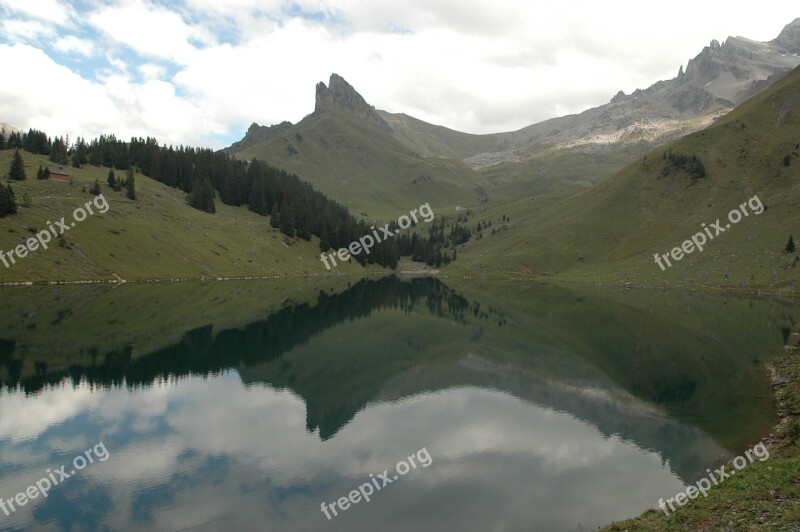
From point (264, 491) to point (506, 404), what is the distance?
26926mm

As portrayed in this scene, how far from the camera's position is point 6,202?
102062mm

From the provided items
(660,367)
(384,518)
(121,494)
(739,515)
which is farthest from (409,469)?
(660,367)

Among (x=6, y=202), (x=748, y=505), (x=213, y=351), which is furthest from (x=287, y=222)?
(x=748, y=505)

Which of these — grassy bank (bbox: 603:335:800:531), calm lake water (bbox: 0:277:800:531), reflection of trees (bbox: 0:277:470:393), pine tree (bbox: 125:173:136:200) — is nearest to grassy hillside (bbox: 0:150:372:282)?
pine tree (bbox: 125:173:136:200)

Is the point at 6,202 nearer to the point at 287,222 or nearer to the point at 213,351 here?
the point at 213,351

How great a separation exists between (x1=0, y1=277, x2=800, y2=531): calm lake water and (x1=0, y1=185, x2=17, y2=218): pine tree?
89.9ft

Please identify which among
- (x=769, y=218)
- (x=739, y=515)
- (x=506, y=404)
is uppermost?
(x=769, y=218)

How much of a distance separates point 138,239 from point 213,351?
7986 centimetres

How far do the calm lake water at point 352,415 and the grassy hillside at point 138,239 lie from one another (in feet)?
62.1

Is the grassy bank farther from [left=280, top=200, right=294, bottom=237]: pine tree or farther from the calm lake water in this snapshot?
[left=280, top=200, right=294, bottom=237]: pine tree

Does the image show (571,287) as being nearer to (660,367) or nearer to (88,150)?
(660,367)

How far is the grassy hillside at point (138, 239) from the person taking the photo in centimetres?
10219

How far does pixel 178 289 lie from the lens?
350 ft

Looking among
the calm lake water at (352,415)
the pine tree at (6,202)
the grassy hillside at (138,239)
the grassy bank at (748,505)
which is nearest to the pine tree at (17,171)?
the grassy hillside at (138,239)
